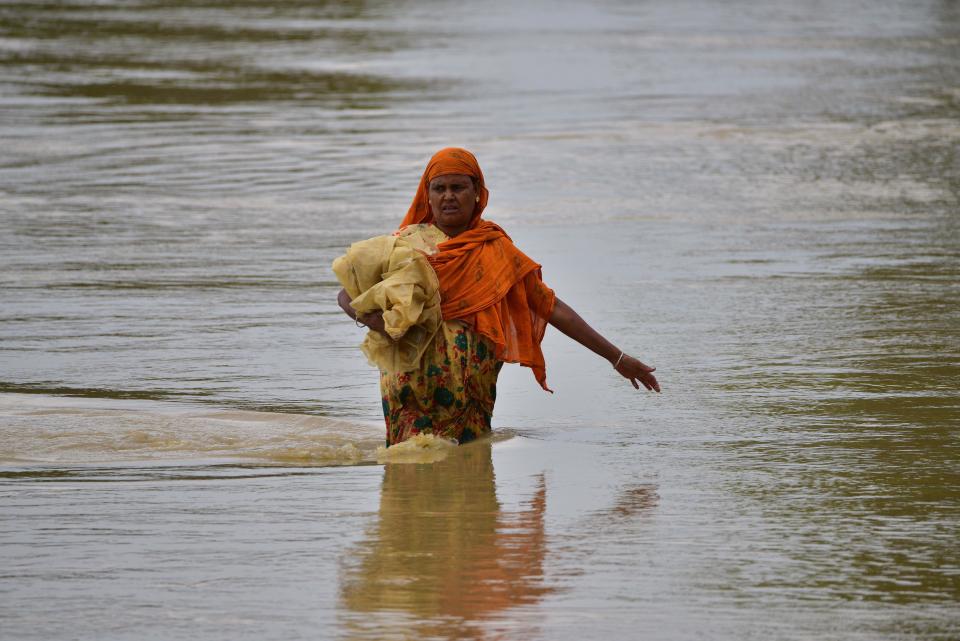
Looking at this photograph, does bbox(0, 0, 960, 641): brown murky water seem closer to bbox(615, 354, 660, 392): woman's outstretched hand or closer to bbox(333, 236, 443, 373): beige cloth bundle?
bbox(615, 354, 660, 392): woman's outstretched hand

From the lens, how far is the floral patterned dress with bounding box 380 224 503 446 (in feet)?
18.4

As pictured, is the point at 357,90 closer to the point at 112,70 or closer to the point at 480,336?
the point at 112,70

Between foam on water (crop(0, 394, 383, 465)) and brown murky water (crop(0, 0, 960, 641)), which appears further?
foam on water (crop(0, 394, 383, 465))

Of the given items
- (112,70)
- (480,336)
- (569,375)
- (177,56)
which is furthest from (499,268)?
(177,56)

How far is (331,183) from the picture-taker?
12.3 meters

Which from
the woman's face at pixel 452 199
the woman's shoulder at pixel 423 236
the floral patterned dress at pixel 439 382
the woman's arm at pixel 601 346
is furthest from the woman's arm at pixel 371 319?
the woman's arm at pixel 601 346

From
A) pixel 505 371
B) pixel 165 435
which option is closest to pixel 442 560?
pixel 165 435

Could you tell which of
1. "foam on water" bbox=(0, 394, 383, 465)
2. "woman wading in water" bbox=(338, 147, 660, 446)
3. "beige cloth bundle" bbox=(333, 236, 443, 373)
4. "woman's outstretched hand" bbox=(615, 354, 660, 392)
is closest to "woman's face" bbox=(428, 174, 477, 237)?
"woman wading in water" bbox=(338, 147, 660, 446)

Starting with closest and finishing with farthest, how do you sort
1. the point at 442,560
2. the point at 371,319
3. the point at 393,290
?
the point at 442,560
the point at 393,290
the point at 371,319

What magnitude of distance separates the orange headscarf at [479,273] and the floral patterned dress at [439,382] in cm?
5

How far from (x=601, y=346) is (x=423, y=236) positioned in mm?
704

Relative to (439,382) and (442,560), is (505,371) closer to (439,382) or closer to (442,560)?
(439,382)

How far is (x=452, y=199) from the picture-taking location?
560 centimetres

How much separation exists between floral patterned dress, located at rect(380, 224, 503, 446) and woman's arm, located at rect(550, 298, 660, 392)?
0.26m
